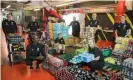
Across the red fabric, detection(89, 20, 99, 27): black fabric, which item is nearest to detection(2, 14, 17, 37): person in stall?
detection(89, 20, 99, 27): black fabric

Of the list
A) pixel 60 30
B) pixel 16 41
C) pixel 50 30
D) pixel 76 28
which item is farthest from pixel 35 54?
pixel 76 28

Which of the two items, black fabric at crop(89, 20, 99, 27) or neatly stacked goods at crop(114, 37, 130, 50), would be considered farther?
black fabric at crop(89, 20, 99, 27)

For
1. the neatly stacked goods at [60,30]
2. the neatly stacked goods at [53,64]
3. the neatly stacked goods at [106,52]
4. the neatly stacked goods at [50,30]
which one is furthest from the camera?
the neatly stacked goods at [50,30]

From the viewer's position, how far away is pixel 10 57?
5.91m

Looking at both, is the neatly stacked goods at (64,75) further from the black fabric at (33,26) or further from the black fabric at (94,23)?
the black fabric at (94,23)

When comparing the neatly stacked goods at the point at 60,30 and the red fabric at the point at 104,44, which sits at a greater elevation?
the neatly stacked goods at the point at 60,30

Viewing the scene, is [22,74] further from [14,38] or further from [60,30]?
[60,30]

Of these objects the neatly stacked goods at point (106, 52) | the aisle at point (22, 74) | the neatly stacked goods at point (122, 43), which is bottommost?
the aisle at point (22, 74)

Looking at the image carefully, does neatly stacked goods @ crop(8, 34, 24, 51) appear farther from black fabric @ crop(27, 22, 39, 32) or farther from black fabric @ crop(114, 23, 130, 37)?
black fabric @ crop(114, 23, 130, 37)

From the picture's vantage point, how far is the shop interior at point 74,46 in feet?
14.8

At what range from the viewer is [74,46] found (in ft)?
26.9

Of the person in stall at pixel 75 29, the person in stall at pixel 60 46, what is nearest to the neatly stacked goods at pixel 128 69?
the person in stall at pixel 60 46

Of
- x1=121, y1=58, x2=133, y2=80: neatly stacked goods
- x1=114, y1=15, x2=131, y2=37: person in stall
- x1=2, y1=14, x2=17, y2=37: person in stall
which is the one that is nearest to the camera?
x1=121, y1=58, x2=133, y2=80: neatly stacked goods

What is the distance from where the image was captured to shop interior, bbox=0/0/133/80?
14.8 feet
